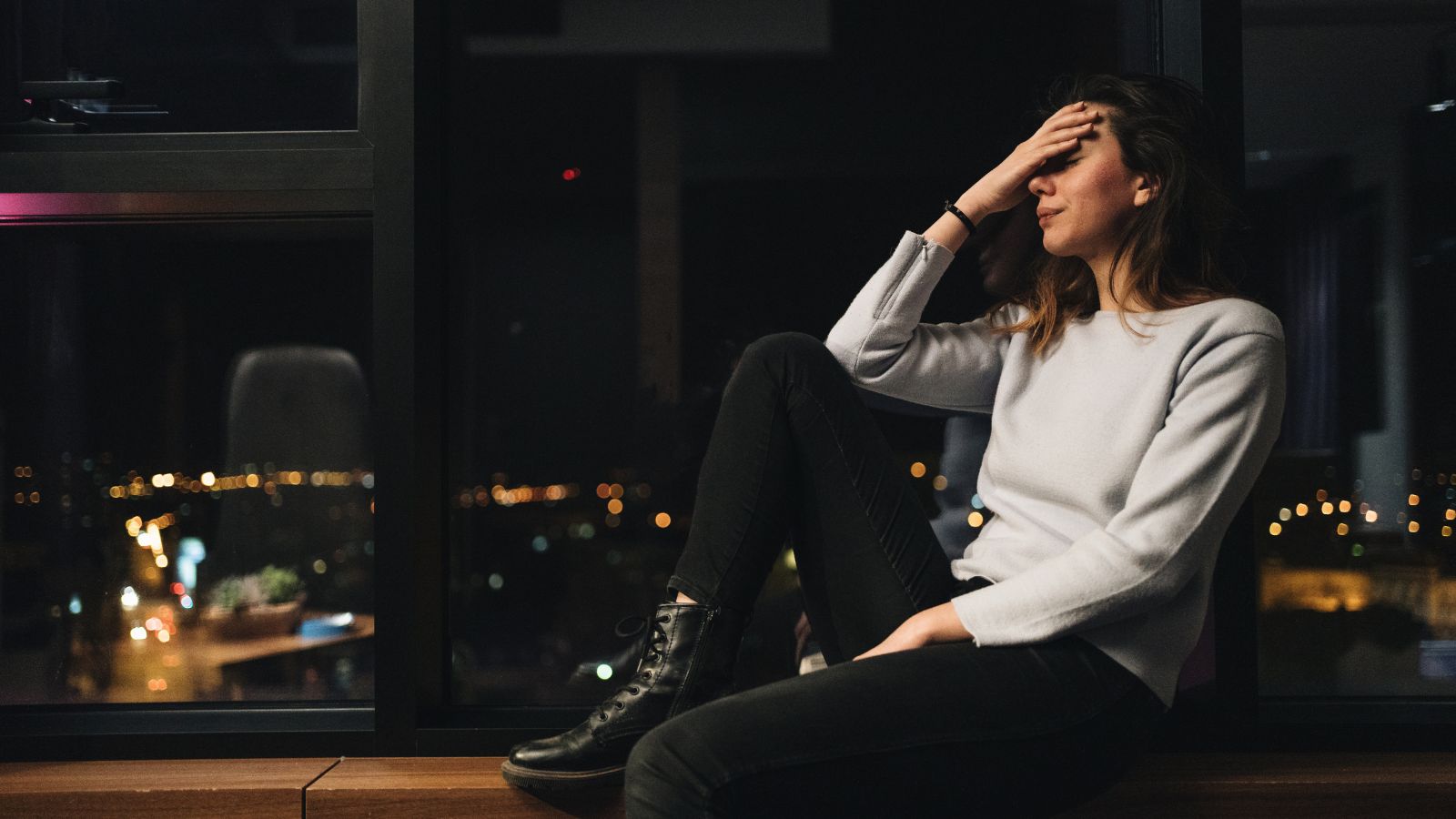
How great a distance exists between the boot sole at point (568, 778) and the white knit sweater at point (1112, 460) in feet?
1.42

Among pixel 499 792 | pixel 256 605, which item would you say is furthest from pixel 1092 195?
pixel 256 605

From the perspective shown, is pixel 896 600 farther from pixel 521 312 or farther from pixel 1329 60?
pixel 1329 60

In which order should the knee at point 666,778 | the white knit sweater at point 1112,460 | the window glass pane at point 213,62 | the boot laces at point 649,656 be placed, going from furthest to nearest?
the window glass pane at point 213,62 → the boot laces at point 649,656 → the white knit sweater at point 1112,460 → the knee at point 666,778

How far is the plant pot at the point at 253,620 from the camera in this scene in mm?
1612

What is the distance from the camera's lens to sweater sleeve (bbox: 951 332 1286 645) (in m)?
1.04

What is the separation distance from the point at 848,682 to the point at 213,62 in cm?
134

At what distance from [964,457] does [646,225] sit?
623mm

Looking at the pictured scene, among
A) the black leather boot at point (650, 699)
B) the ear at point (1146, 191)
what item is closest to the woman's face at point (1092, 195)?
the ear at point (1146, 191)

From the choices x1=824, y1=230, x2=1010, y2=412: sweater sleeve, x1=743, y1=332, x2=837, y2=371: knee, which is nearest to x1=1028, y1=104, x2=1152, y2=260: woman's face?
x1=824, y1=230, x2=1010, y2=412: sweater sleeve

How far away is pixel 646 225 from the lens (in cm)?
165

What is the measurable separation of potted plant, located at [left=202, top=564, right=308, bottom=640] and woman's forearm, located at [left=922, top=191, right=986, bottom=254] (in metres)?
1.12

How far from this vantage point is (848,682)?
1.00 meters

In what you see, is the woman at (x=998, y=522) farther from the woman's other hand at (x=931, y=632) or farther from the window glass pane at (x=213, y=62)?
the window glass pane at (x=213, y=62)

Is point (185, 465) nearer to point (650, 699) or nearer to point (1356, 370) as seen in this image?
point (650, 699)
